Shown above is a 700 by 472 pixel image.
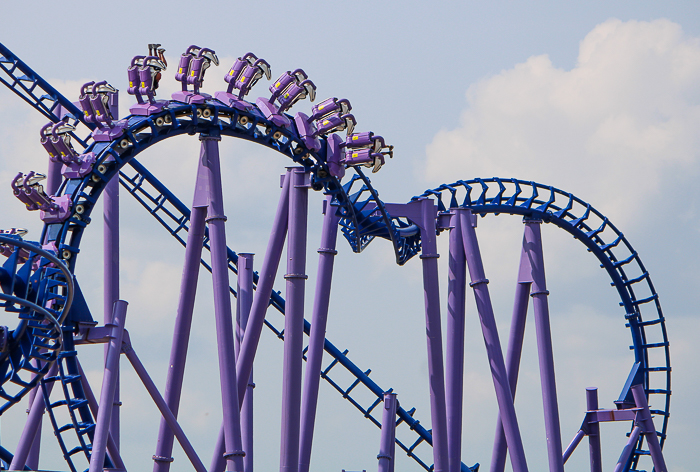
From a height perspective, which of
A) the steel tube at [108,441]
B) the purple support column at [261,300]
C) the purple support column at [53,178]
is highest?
the purple support column at [53,178]

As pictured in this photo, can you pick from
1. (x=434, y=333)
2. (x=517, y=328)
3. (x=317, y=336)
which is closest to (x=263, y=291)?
(x=317, y=336)

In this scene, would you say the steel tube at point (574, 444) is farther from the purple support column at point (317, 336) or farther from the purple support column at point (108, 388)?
the purple support column at point (108, 388)

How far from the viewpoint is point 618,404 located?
1611 cm

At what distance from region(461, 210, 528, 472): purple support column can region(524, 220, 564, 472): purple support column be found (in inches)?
34.4

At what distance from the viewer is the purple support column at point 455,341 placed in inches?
525

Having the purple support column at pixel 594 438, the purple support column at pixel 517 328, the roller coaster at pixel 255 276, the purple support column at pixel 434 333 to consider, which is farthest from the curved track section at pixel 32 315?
the purple support column at pixel 594 438

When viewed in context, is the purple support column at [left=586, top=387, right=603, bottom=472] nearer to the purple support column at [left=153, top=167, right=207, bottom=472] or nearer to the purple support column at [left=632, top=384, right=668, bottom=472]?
the purple support column at [left=632, top=384, right=668, bottom=472]

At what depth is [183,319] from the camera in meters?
11.4

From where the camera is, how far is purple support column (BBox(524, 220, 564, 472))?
14.2 metres

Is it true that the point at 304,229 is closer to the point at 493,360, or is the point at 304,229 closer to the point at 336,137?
the point at 336,137

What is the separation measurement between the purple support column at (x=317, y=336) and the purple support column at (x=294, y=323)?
27.2 inches

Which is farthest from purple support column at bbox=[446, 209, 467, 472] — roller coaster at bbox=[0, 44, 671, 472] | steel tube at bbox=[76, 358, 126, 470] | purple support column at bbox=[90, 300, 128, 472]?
purple support column at bbox=[90, 300, 128, 472]

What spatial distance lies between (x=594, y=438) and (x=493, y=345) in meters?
2.84

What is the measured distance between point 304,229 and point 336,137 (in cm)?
122
